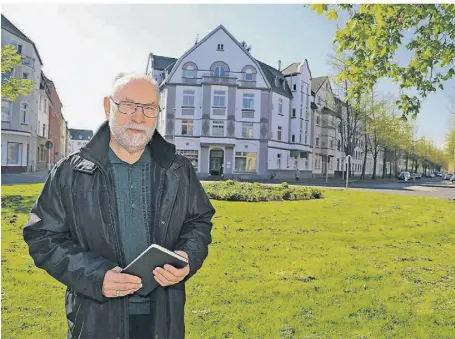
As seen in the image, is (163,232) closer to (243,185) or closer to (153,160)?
(153,160)

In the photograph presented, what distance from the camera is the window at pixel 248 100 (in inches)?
149

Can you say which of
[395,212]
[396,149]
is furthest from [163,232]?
[395,212]

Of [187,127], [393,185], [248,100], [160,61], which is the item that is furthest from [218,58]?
[393,185]

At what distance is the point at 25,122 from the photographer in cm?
312

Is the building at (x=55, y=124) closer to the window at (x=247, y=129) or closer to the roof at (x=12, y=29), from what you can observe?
the roof at (x=12, y=29)

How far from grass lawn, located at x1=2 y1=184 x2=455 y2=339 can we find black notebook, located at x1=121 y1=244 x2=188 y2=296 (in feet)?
3.79

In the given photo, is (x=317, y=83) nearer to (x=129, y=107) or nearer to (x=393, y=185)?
(x=393, y=185)

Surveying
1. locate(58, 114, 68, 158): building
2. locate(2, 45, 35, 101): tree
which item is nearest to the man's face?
locate(58, 114, 68, 158): building

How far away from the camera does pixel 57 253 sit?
1.01 m

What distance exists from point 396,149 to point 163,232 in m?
4.25

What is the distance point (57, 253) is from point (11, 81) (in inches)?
103

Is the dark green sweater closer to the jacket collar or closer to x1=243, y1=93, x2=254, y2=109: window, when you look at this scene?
the jacket collar

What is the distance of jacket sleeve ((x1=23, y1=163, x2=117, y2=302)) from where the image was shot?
1.01 meters

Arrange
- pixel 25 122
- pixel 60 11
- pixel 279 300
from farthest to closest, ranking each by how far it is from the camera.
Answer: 1. pixel 25 122
2. pixel 60 11
3. pixel 279 300
